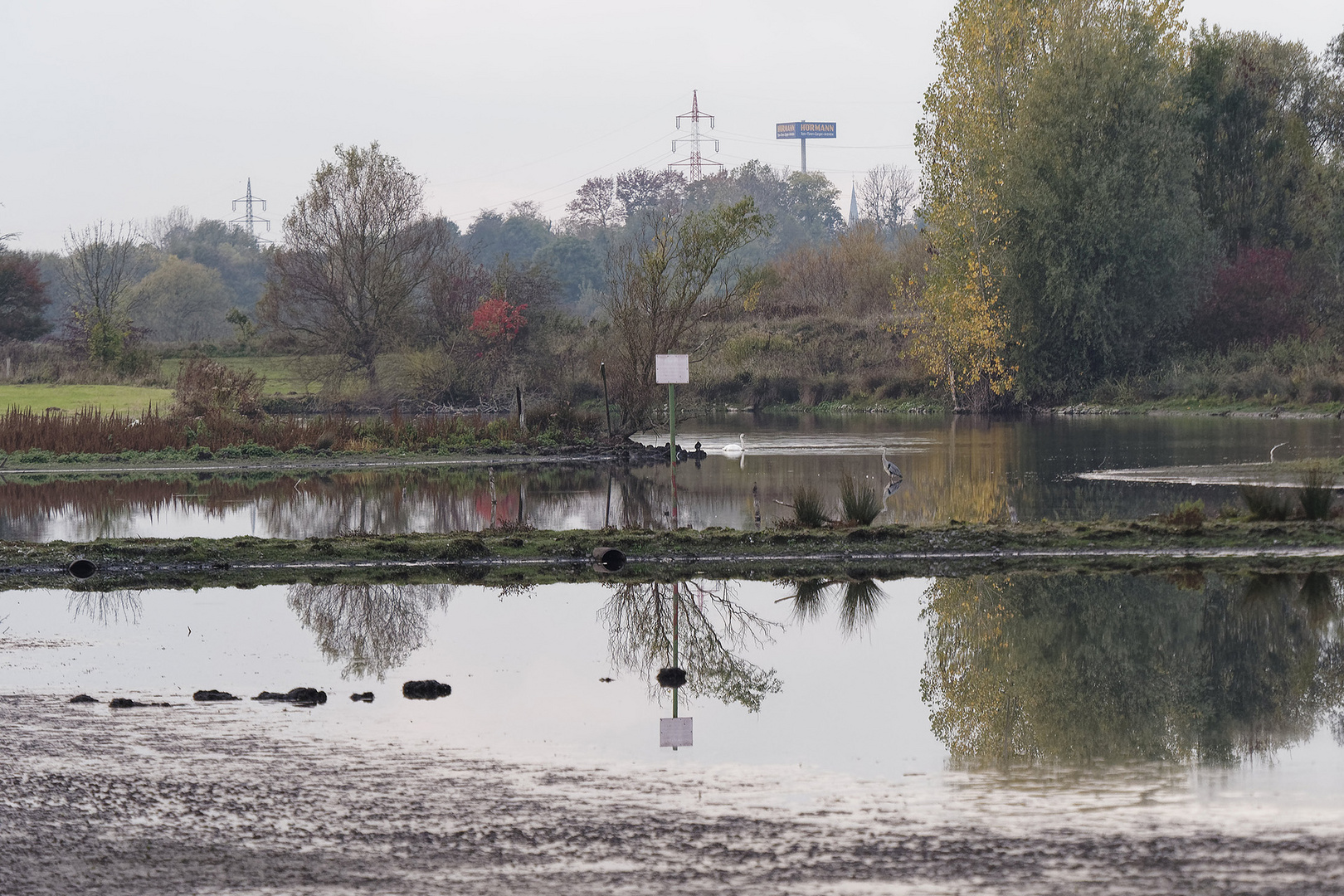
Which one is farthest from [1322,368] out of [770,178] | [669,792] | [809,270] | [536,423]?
[770,178]

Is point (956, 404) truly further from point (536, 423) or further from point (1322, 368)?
point (536, 423)

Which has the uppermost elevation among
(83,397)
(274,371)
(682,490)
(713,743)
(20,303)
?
(20,303)

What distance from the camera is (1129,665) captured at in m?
10.6

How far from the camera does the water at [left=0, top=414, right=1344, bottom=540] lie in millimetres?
21188

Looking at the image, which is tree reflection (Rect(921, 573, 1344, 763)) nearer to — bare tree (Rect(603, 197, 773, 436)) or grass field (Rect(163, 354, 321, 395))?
bare tree (Rect(603, 197, 773, 436))

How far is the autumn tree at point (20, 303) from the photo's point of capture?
74.4m

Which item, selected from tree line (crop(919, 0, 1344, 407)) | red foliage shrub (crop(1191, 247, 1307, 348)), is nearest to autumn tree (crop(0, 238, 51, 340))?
tree line (crop(919, 0, 1344, 407))

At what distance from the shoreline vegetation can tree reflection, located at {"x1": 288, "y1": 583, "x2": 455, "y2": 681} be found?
0.73m

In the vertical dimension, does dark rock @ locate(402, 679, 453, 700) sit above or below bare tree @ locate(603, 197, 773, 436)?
below

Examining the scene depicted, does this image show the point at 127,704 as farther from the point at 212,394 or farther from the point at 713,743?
the point at 212,394

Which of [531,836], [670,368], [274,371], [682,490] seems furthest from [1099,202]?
[531,836]

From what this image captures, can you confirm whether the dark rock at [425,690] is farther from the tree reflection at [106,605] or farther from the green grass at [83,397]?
the green grass at [83,397]

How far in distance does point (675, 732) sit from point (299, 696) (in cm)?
296

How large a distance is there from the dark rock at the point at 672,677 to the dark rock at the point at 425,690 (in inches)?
64.0
